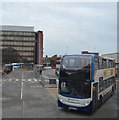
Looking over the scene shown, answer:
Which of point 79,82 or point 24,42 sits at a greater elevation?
point 24,42

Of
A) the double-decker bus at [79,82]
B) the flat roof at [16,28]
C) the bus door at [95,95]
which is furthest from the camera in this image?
the flat roof at [16,28]

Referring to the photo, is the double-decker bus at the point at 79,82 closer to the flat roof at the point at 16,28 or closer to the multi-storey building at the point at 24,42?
the multi-storey building at the point at 24,42

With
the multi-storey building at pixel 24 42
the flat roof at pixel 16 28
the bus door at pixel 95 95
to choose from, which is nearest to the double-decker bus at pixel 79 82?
the bus door at pixel 95 95

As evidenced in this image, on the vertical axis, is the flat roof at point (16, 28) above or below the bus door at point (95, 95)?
above

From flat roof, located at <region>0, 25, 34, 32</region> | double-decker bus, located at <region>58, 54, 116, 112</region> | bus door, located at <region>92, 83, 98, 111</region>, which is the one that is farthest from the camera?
flat roof, located at <region>0, 25, 34, 32</region>

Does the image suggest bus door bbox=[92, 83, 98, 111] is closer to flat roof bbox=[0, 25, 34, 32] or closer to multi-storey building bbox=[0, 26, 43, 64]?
multi-storey building bbox=[0, 26, 43, 64]

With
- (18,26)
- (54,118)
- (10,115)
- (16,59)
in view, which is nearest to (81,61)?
(54,118)

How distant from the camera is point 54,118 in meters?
12.6

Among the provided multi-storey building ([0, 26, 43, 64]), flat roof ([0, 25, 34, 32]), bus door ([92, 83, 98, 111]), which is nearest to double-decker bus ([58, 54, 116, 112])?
bus door ([92, 83, 98, 111])

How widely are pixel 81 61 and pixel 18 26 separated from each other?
130567 mm

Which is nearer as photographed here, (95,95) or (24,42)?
(95,95)

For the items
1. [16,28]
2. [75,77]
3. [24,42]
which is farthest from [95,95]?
[16,28]

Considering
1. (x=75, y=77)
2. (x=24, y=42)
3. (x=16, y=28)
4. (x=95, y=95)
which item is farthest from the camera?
(x=16, y=28)

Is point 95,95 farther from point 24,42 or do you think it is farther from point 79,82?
point 24,42
